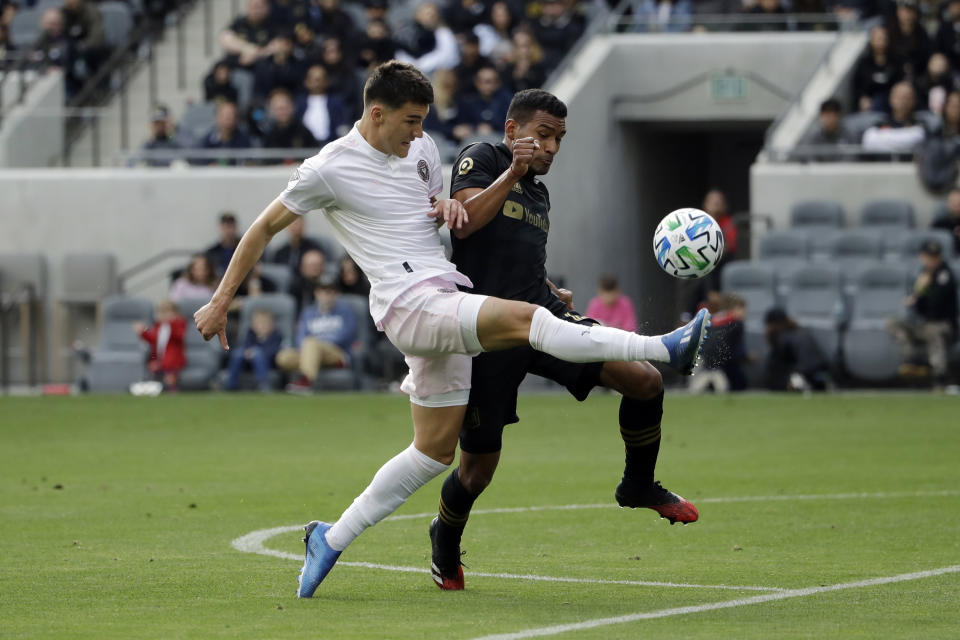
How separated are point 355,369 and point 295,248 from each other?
2048 millimetres

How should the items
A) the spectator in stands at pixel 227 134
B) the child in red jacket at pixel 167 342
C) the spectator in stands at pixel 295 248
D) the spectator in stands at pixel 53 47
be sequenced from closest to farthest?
the child in red jacket at pixel 167 342 < the spectator in stands at pixel 295 248 < the spectator in stands at pixel 227 134 < the spectator in stands at pixel 53 47

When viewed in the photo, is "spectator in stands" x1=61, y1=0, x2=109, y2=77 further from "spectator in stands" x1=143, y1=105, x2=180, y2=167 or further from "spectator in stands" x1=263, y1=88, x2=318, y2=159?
"spectator in stands" x1=263, y1=88, x2=318, y2=159

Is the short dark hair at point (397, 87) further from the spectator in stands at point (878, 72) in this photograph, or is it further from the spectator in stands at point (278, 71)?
the spectator in stands at point (278, 71)

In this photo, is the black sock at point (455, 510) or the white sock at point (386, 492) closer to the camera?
the white sock at point (386, 492)

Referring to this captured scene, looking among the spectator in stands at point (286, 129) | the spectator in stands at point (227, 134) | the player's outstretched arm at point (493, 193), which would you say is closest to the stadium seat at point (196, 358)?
the spectator in stands at point (286, 129)

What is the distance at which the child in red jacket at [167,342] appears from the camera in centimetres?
2048

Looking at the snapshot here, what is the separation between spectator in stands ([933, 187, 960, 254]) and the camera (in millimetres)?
20297

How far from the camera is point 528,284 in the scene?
7.38m

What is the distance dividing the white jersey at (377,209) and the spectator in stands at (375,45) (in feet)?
56.5

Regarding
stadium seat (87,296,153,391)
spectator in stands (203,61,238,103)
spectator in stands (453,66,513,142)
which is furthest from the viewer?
spectator in stands (203,61,238,103)

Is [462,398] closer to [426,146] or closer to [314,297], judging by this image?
[426,146]

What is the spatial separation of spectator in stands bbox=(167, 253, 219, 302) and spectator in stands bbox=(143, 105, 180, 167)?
3.27 metres

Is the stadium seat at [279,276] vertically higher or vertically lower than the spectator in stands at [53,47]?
lower

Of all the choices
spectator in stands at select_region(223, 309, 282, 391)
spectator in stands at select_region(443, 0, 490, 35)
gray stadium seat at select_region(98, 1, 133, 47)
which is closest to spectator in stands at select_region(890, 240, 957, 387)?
spectator in stands at select_region(223, 309, 282, 391)
